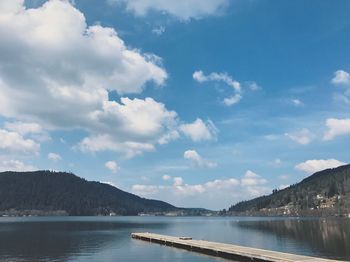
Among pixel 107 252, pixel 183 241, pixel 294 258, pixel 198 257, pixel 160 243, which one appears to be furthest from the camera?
pixel 160 243

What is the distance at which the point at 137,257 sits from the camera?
75438mm

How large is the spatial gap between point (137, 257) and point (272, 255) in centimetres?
2399

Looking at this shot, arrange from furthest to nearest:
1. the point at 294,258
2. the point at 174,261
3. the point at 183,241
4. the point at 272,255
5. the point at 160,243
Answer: the point at 160,243
the point at 183,241
the point at 174,261
the point at 272,255
the point at 294,258

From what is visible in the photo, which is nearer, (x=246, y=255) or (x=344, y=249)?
(x=246, y=255)

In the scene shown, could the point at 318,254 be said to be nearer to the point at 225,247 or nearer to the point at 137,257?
the point at 225,247

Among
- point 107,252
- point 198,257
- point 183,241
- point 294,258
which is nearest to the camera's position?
point 294,258

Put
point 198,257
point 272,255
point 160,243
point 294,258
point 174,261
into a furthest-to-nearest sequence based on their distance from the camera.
→ point 160,243 → point 198,257 → point 174,261 → point 272,255 → point 294,258

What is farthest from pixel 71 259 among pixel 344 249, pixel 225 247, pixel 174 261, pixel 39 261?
pixel 344 249

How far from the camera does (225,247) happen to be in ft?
257

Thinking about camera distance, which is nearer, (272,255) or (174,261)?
(272,255)

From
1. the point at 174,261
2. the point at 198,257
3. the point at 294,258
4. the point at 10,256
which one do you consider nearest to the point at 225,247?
the point at 198,257

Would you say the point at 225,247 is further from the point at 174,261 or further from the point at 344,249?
the point at 344,249

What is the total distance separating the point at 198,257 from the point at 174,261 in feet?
21.5

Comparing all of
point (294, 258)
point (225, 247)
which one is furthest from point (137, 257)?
point (294, 258)
